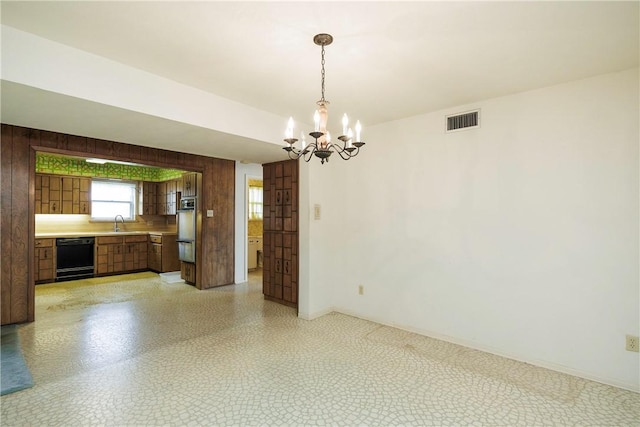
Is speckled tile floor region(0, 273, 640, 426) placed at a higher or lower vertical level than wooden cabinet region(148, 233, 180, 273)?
lower

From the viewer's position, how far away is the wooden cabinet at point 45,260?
560cm

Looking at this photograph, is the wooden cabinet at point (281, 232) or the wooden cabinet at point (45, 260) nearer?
the wooden cabinet at point (281, 232)

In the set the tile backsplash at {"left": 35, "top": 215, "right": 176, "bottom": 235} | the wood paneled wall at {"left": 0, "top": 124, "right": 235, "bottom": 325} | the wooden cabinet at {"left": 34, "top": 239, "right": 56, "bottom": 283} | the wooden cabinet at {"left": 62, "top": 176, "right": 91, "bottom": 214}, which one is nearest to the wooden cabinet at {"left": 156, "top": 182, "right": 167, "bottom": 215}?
the tile backsplash at {"left": 35, "top": 215, "right": 176, "bottom": 235}

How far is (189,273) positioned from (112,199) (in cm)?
303

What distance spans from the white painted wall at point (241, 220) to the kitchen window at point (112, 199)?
10.6 feet

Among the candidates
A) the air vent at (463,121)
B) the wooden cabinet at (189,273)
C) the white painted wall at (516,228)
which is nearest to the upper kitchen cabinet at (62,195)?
the wooden cabinet at (189,273)

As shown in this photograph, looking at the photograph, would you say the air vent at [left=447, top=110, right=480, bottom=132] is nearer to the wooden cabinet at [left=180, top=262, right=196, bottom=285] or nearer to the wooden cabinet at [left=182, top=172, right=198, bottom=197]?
the wooden cabinet at [left=182, top=172, right=198, bottom=197]

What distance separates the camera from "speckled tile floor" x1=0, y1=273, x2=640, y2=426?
2070 mm

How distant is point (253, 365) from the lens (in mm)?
2746

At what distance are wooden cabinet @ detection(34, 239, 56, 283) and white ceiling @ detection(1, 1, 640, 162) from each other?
150 inches

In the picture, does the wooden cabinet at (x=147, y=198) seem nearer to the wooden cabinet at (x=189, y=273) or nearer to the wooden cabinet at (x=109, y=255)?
the wooden cabinet at (x=109, y=255)

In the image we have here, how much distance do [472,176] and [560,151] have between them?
2.44 feet

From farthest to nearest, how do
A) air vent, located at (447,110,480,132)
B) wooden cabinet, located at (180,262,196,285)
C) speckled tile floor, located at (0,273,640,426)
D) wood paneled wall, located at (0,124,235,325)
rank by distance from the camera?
wooden cabinet, located at (180,262,196,285), wood paneled wall, located at (0,124,235,325), air vent, located at (447,110,480,132), speckled tile floor, located at (0,273,640,426)

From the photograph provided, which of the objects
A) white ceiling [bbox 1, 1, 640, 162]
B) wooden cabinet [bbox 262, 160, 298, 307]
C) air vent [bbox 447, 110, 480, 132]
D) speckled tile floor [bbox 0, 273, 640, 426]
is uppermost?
white ceiling [bbox 1, 1, 640, 162]
